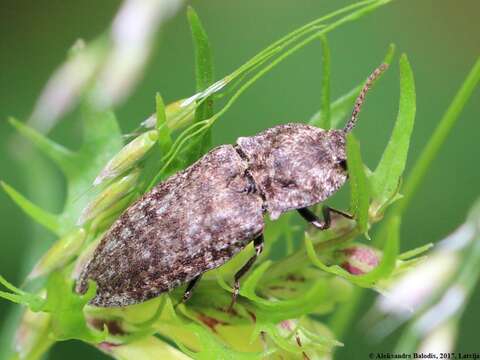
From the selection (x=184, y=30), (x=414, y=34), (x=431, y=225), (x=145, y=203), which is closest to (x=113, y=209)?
(x=145, y=203)

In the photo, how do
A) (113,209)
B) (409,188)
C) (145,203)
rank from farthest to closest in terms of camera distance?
(409,188) → (145,203) → (113,209)

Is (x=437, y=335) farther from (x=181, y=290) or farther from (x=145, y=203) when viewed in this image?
(x=145, y=203)

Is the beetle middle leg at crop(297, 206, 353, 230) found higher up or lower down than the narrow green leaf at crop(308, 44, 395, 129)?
lower down

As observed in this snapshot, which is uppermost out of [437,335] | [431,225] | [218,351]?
[218,351]

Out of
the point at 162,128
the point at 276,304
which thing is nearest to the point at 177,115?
the point at 162,128

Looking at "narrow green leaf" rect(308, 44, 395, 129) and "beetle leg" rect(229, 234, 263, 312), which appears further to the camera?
"narrow green leaf" rect(308, 44, 395, 129)

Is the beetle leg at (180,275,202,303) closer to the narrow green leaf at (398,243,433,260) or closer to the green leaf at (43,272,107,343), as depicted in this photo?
the green leaf at (43,272,107,343)

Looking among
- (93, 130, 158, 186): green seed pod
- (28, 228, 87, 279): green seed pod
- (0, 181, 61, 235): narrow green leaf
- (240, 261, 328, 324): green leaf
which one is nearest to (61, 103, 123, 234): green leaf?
(0, 181, 61, 235): narrow green leaf

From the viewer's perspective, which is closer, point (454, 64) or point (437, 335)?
point (437, 335)
